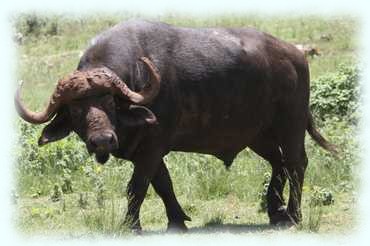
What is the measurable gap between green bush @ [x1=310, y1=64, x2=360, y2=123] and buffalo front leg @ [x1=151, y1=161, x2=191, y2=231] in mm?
5624

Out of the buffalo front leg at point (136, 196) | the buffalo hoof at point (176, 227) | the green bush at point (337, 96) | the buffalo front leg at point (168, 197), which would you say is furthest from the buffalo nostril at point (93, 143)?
the green bush at point (337, 96)

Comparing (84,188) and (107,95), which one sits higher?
(107,95)

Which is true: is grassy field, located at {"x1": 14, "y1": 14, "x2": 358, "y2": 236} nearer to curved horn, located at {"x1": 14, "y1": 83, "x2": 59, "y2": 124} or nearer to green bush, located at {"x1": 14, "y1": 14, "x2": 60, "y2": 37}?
curved horn, located at {"x1": 14, "y1": 83, "x2": 59, "y2": 124}

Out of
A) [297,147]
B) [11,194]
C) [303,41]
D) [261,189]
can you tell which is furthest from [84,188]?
[303,41]

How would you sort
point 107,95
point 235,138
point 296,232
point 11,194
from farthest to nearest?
1. point 11,194
2. point 235,138
3. point 296,232
4. point 107,95

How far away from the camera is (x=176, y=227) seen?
355 inches

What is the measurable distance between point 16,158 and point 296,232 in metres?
4.69

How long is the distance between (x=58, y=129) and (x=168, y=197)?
1404mm

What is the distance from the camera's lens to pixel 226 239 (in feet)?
27.5

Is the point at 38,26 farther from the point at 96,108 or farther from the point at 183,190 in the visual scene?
the point at 96,108

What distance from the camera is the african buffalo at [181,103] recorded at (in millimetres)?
8281

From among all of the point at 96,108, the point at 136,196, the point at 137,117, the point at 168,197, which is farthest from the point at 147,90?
the point at 168,197

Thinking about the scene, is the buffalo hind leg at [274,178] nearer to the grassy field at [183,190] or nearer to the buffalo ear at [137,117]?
the grassy field at [183,190]

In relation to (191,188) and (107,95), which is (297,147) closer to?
(191,188)
